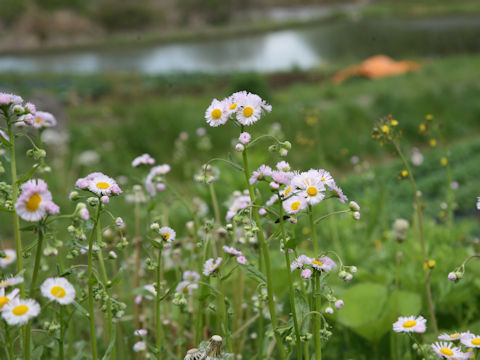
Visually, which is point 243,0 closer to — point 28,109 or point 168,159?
point 168,159

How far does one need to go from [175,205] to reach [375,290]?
181 centimetres

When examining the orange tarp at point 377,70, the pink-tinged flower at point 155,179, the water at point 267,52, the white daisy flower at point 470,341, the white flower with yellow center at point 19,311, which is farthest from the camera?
the water at point 267,52

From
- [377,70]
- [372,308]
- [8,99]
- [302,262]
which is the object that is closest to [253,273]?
[302,262]

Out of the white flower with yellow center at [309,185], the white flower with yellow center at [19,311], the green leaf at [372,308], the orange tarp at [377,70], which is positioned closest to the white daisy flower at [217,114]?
the white flower with yellow center at [309,185]

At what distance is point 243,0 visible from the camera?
87.5ft

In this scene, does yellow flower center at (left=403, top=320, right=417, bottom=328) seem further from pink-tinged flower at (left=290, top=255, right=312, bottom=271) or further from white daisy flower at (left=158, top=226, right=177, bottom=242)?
white daisy flower at (left=158, top=226, right=177, bottom=242)

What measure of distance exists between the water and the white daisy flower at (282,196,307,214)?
11174 millimetres

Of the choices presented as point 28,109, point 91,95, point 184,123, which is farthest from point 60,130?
point 28,109

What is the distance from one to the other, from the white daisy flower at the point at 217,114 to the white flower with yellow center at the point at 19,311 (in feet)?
1.26

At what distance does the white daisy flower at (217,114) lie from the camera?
888 mm

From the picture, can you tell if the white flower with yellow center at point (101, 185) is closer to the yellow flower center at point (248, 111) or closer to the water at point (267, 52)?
the yellow flower center at point (248, 111)

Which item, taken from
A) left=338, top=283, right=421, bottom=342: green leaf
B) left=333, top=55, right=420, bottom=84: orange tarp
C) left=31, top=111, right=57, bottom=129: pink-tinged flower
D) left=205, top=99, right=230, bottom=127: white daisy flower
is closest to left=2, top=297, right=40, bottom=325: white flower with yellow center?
left=205, top=99, right=230, bottom=127: white daisy flower

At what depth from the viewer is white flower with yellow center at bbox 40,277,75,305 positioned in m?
0.76

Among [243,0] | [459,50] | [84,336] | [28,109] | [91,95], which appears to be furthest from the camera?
[243,0]
